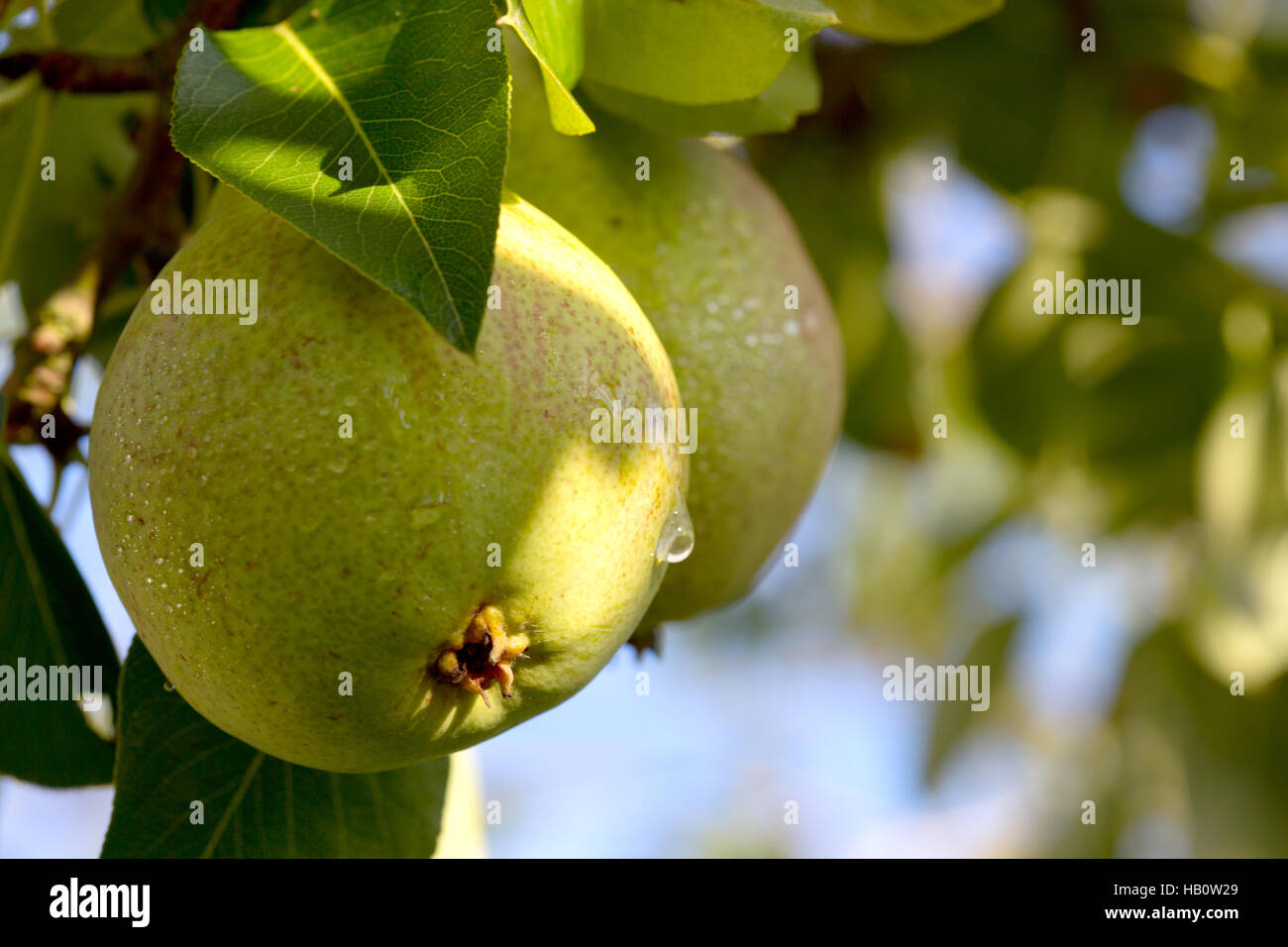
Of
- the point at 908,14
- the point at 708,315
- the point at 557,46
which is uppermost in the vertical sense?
the point at 908,14

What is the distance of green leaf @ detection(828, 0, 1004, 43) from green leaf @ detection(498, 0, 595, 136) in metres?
0.46

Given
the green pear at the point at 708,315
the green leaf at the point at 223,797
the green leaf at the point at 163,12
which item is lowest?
the green leaf at the point at 223,797

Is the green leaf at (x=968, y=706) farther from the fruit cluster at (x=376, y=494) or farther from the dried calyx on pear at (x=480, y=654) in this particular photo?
the dried calyx on pear at (x=480, y=654)

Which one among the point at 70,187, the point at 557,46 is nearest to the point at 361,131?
the point at 557,46

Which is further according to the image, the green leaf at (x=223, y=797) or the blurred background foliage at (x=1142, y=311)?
the blurred background foliage at (x=1142, y=311)

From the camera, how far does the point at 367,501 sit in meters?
0.78

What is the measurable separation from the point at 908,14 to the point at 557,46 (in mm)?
569

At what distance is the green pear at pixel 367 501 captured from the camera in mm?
783

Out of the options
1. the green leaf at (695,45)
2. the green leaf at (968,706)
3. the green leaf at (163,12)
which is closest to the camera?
the green leaf at (695,45)

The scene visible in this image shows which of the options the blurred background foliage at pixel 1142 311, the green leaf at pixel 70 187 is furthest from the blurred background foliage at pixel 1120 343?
the green leaf at pixel 70 187

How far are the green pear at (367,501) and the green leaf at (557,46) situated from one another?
0.10 meters

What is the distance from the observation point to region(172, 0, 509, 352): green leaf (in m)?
0.75

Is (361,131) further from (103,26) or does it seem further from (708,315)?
(103,26)
